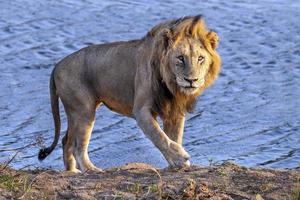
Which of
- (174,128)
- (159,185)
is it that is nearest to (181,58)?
(174,128)

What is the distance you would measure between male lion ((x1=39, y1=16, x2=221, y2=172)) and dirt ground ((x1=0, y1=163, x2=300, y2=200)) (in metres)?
0.58

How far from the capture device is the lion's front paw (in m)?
7.48

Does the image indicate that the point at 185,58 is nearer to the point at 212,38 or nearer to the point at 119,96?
the point at 212,38

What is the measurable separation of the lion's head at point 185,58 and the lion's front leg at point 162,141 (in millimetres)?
253

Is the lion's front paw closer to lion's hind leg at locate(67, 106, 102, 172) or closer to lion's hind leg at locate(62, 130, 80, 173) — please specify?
lion's hind leg at locate(67, 106, 102, 172)

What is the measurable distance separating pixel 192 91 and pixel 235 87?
4.73 meters

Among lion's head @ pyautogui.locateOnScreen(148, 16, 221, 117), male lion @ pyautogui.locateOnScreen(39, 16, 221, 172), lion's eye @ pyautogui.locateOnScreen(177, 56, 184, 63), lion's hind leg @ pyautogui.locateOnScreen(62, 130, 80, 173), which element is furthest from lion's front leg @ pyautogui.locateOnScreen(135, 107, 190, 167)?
lion's hind leg @ pyautogui.locateOnScreen(62, 130, 80, 173)

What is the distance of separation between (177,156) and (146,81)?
0.78m

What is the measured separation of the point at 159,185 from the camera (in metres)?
6.43

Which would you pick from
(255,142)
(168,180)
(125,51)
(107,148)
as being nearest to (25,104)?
(107,148)

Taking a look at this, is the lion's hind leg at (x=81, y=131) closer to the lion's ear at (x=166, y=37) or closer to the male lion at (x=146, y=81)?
the male lion at (x=146, y=81)

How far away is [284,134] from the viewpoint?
11031 millimetres

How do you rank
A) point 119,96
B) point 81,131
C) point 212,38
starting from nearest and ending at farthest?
point 212,38
point 119,96
point 81,131

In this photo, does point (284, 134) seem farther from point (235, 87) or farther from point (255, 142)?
point (235, 87)
